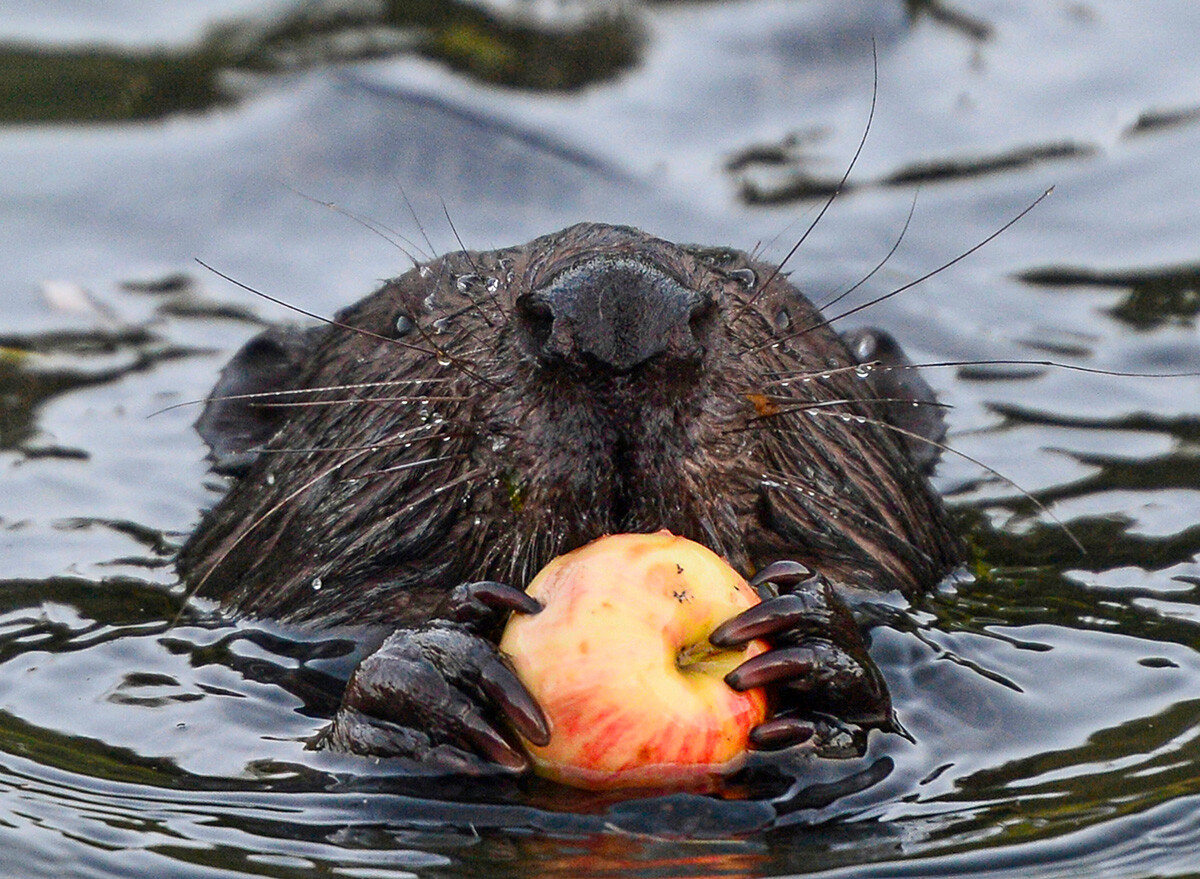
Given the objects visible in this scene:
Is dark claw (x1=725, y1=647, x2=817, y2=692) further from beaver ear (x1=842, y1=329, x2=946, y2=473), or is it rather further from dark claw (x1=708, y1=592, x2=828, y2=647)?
beaver ear (x1=842, y1=329, x2=946, y2=473)

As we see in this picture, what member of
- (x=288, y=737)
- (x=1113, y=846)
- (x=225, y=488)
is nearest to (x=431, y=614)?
(x=288, y=737)

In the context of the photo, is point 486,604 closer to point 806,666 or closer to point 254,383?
point 806,666

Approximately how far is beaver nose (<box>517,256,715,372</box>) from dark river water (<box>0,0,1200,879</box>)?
0.74m

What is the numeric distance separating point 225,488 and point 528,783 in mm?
2708

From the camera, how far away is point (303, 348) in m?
5.70

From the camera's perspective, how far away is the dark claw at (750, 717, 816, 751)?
12.1ft

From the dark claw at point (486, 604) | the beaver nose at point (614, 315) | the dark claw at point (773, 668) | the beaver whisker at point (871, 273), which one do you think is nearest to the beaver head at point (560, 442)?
the beaver nose at point (614, 315)

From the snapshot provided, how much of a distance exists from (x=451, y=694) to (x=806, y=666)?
23.4 inches

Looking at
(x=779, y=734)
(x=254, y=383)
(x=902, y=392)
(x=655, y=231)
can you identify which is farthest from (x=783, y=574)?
(x=655, y=231)

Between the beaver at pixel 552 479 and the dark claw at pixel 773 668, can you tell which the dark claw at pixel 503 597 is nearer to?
the beaver at pixel 552 479

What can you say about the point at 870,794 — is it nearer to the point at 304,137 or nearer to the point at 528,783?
the point at 528,783

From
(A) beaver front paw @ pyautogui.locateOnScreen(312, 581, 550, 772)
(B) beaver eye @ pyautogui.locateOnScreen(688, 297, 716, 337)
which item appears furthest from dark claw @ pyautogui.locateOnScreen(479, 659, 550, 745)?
(B) beaver eye @ pyautogui.locateOnScreen(688, 297, 716, 337)

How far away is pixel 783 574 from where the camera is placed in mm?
3865

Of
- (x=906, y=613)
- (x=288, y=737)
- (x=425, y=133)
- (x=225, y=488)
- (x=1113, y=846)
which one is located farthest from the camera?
(x=425, y=133)
